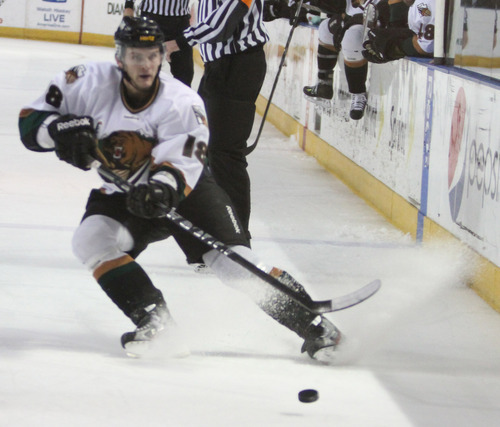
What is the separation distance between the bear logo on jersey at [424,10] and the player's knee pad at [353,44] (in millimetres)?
366

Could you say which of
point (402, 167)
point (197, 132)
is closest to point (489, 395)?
point (197, 132)

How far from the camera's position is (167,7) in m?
6.26

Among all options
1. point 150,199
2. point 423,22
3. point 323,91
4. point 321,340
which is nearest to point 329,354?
point 321,340

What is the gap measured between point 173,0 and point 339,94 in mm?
1336

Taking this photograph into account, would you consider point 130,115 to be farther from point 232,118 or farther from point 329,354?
point 232,118

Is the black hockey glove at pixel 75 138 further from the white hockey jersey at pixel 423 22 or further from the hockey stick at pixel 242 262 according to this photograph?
the white hockey jersey at pixel 423 22

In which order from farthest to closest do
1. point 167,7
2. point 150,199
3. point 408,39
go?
point 167,7 → point 408,39 → point 150,199

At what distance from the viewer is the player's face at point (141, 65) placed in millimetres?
2645

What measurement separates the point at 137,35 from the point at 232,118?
3.37 feet

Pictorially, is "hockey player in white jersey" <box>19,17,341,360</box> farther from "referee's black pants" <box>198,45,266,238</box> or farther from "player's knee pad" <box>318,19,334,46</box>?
"player's knee pad" <box>318,19,334,46</box>

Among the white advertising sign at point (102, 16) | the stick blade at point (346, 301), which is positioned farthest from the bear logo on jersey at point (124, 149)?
the white advertising sign at point (102, 16)

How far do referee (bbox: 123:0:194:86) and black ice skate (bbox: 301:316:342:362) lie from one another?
3.65 meters

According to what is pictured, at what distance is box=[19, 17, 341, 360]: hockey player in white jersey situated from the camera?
8.71ft

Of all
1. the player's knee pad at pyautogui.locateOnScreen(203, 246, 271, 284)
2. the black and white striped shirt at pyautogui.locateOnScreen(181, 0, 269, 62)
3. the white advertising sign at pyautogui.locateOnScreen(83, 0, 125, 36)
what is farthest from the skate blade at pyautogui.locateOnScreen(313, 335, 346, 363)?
the white advertising sign at pyautogui.locateOnScreen(83, 0, 125, 36)
